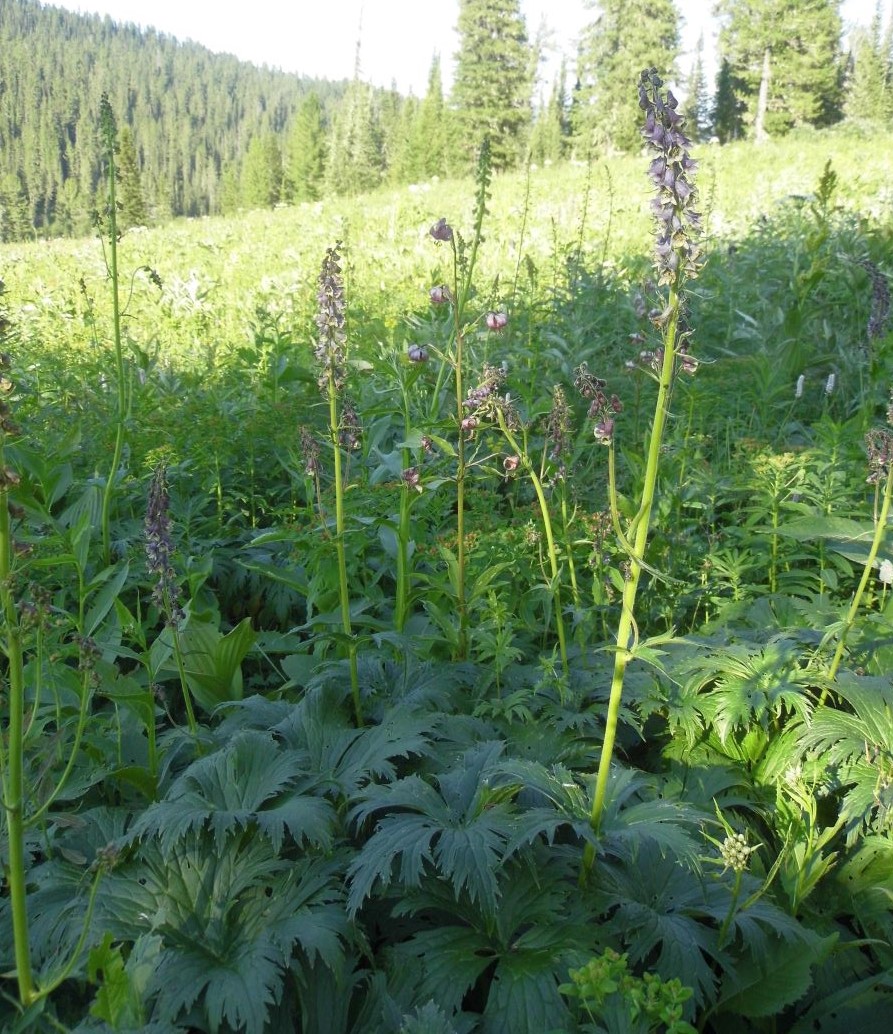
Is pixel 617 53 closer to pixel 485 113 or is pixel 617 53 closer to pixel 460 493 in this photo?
pixel 485 113

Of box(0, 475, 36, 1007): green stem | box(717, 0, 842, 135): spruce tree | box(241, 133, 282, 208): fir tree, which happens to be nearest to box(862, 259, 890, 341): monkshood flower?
box(0, 475, 36, 1007): green stem

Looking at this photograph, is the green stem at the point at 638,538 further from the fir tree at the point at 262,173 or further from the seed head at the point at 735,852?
the fir tree at the point at 262,173

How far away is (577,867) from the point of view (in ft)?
6.86

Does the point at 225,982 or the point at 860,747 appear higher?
the point at 860,747

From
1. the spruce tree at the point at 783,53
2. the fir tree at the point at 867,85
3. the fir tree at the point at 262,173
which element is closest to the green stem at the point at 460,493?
the spruce tree at the point at 783,53

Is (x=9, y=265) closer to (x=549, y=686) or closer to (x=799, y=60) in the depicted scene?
(x=549, y=686)

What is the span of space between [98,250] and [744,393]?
46.1 ft

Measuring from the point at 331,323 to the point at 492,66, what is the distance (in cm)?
4850

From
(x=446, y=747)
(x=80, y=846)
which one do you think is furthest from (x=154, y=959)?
(x=446, y=747)

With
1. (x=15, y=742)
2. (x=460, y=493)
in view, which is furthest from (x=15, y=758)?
(x=460, y=493)

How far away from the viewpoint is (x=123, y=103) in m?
136

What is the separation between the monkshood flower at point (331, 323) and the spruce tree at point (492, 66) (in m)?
44.9

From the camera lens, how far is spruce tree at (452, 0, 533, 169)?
43562 mm

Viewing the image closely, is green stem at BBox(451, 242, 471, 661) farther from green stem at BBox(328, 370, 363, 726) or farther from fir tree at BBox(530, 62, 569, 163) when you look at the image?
fir tree at BBox(530, 62, 569, 163)
